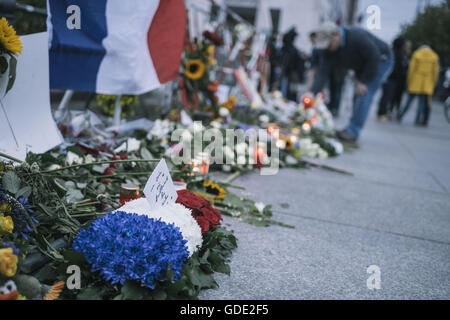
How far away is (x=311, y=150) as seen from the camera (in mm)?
4820

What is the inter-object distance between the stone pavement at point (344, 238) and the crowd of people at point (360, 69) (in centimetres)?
176

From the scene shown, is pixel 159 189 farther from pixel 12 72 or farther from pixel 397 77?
pixel 397 77

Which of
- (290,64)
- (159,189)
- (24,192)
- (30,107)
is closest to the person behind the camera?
(24,192)

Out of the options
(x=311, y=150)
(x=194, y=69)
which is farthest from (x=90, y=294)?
(x=311, y=150)

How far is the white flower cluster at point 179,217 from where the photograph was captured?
1.70 m

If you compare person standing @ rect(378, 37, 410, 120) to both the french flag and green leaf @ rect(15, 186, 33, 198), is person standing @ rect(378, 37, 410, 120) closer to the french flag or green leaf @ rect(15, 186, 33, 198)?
the french flag

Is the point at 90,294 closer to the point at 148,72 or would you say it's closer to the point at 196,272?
the point at 196,272

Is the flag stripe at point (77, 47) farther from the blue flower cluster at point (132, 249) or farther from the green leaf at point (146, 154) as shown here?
the blue flower cluster at point (132, 249)

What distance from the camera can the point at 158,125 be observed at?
339cm

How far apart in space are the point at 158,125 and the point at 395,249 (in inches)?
79.3

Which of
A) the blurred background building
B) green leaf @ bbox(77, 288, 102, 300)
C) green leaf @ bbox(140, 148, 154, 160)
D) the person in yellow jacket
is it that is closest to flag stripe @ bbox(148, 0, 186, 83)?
green leaf @ bbox(140, 148, 154, 160)

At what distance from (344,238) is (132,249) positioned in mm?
1428

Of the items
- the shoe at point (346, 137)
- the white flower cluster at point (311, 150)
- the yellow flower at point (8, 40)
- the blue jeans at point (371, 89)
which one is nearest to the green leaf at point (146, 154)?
the yellow flower at point (8, 40)

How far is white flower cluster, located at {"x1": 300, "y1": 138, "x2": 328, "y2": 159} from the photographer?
4797mm
